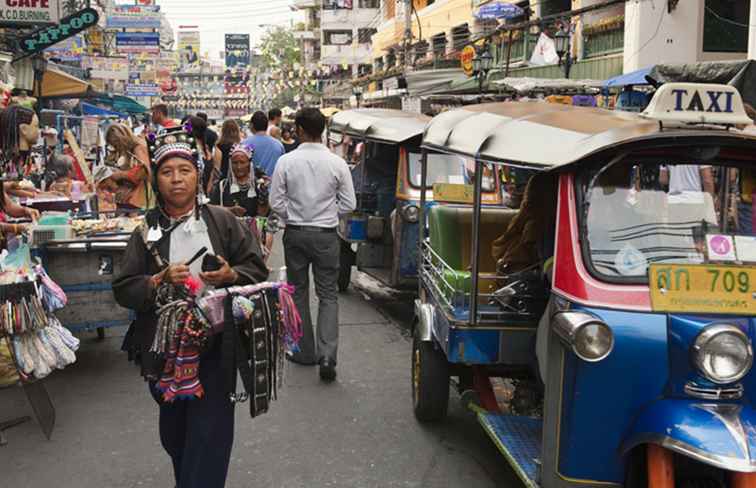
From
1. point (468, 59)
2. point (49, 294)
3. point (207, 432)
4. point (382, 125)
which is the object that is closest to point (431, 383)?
point (207, 432)

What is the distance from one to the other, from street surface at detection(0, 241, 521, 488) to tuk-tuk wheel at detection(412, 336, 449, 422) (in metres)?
0.13

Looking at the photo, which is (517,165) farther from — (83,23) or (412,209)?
(83,23)

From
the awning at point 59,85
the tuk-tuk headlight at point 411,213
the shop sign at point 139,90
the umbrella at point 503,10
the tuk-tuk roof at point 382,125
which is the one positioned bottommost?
the tuk-tuk headlight at point 411,213

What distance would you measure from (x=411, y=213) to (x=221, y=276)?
5226 mm

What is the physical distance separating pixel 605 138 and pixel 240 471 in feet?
9.47

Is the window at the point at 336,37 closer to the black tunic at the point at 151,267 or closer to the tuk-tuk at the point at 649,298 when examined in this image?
the tuk-tuk at the point at 649,298

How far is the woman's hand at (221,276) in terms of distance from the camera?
337 centimetres

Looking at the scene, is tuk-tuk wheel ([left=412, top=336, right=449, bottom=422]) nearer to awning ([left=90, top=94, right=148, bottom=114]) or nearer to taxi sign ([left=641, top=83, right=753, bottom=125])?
taxi sign ([left=641, top=83, right=753, bottom=125])

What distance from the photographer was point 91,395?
20.4ft

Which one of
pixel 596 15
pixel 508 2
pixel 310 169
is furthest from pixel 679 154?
pixel 508 2

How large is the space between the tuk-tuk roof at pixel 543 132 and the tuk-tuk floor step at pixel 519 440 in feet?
4.54

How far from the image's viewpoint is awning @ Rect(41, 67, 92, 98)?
17109mm

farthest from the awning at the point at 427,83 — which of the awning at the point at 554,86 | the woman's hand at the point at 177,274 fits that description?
the woman's hand at the point at 177,274

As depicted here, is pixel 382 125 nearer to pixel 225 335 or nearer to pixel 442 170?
pixel 442 170
